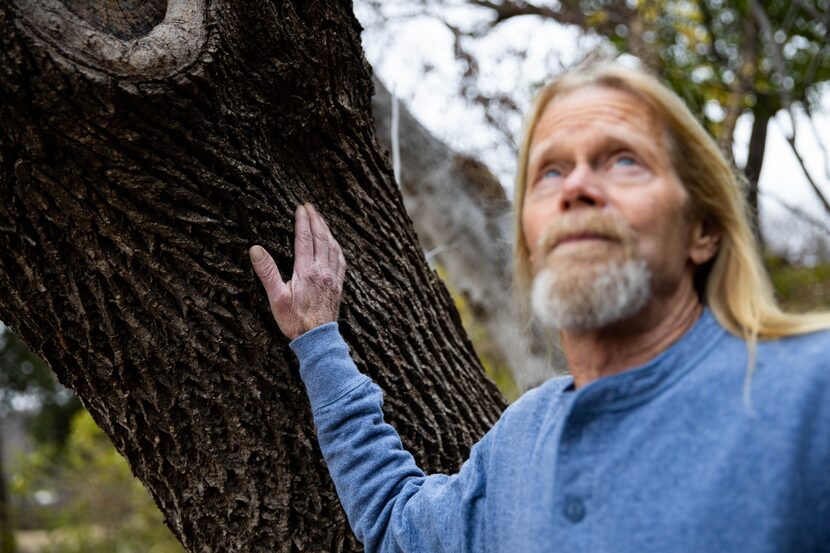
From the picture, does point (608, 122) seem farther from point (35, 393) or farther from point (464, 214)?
point (35, 393)

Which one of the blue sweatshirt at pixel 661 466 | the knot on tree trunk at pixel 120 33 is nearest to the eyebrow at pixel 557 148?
the blue sweatshirt at pixel 661 466

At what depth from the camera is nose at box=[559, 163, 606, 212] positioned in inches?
55.6

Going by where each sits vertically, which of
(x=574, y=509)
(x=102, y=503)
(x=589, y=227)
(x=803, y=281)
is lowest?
(x=803, y=281)

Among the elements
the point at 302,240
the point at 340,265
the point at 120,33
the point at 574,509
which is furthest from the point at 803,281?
the point at 120,33

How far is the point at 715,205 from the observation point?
4.83 feet

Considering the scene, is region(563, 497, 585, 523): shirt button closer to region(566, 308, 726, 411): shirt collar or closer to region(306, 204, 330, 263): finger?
region(566, 308, 726, 411): shirt collar

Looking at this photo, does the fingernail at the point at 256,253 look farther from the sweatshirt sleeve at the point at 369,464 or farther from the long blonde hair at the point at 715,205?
the long blonde hair at the point at 715,205

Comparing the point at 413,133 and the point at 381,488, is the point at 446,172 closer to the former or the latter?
the point at 413,133

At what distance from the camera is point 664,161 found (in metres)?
1.45

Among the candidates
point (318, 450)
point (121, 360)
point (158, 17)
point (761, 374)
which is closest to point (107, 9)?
point (158, 17)

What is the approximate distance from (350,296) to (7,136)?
2.81ft

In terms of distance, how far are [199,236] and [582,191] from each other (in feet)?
2.74

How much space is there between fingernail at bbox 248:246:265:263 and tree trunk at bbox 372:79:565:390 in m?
2.88

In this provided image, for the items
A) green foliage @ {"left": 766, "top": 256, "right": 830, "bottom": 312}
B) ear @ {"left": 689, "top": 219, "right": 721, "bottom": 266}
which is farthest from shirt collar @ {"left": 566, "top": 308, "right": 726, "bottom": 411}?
green foliage @ {"left": 766, "top": 256, "right": 830, "bottom": 312}
